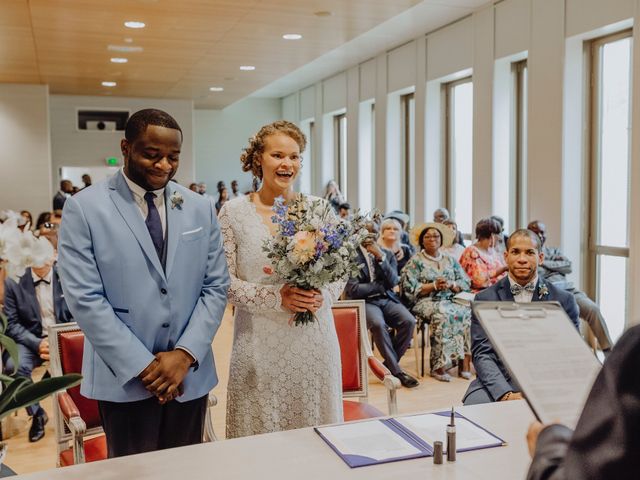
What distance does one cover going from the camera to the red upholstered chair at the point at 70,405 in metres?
2.93

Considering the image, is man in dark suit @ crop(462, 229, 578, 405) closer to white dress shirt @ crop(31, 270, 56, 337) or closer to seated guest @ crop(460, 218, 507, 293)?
white dress shirt @ crop(31, 270, 56, 337)

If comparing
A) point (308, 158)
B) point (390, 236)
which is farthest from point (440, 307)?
point (308, 158)

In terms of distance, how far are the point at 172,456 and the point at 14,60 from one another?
32.9 feet

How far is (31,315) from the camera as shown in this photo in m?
4.79

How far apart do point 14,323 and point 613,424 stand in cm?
468

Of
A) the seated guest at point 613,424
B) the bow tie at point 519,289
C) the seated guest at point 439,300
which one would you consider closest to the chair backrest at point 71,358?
the bow tie at point 519,289

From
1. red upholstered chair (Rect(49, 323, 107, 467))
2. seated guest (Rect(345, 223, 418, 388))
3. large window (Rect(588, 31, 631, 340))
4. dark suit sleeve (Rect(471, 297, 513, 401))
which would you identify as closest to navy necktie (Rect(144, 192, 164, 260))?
red upholstered chair (Rect(49, 323, 107, 467))

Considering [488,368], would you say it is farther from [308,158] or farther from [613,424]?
[308,158]

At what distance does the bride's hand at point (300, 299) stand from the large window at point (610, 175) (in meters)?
6.19

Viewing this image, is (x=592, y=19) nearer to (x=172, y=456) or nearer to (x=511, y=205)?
(x=511, y=205)

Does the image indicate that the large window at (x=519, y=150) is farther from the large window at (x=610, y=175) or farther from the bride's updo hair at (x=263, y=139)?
the bride's updo hair at (x=263, y=139)

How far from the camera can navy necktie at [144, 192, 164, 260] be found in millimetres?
2273

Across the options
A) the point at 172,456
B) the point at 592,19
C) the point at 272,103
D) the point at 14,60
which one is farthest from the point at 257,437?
the point at 272,103

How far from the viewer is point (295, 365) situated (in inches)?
106
